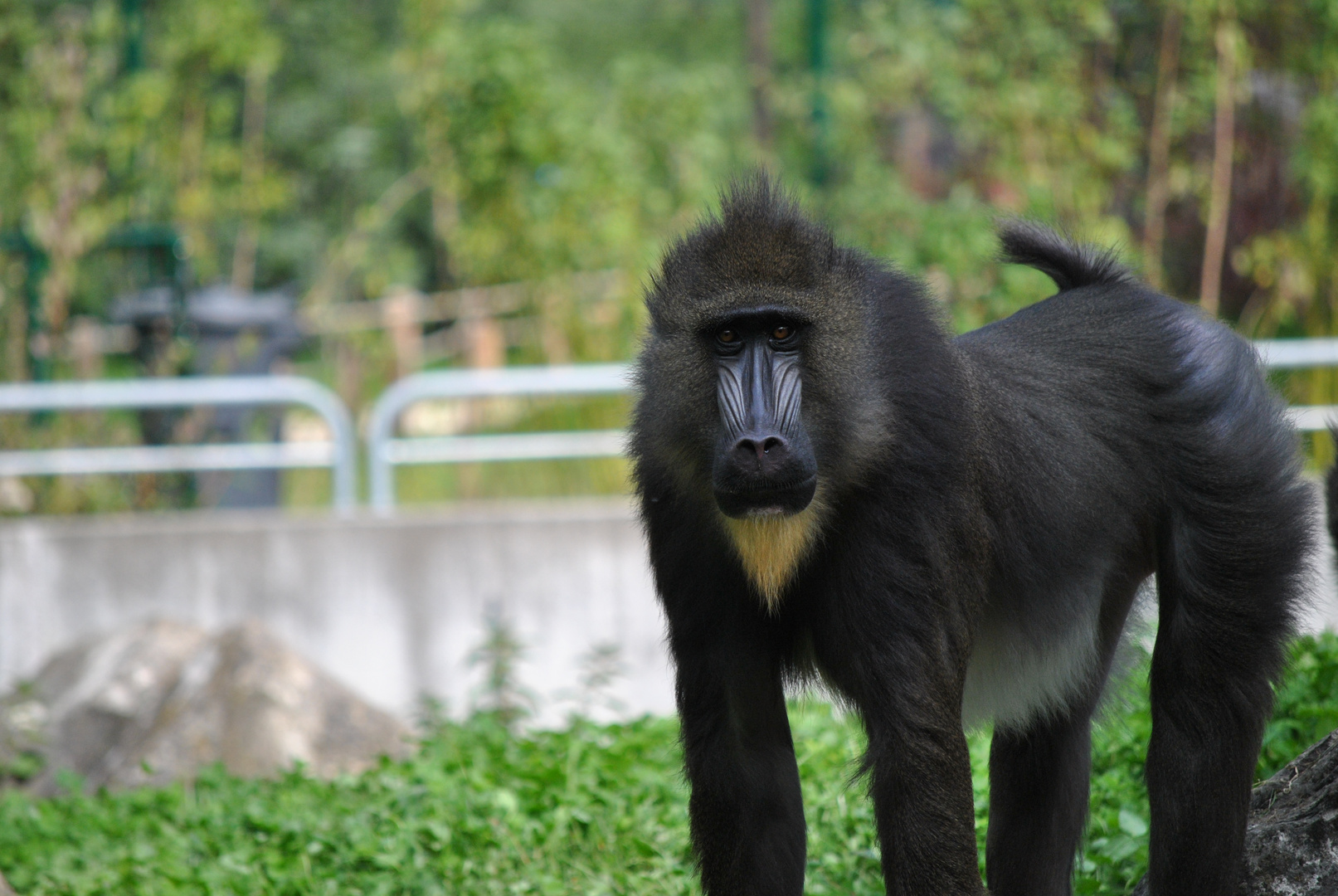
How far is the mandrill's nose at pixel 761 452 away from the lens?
2652 mm

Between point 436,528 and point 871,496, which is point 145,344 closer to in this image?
point 436,528

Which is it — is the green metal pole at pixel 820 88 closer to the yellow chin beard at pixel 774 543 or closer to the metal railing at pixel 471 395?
the metal railing at pixel 471 395

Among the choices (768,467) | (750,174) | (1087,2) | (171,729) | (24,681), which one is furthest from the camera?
(1087,2)

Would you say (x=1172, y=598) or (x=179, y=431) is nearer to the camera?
(x=1172, y=598)

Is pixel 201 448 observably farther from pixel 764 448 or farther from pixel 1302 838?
pixel 1302 838

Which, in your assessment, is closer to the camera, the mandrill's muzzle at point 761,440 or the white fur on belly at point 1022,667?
the mandrill's muzzle at point 761,440

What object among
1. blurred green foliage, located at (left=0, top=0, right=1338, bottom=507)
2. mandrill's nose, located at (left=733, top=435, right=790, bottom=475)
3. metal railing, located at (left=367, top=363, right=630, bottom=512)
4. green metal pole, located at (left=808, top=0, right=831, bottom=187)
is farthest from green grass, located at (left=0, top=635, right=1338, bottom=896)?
green metal pole, located at (left=808, top=0, right=831, bottom=187)

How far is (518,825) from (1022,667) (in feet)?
5.54

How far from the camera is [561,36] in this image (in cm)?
2150

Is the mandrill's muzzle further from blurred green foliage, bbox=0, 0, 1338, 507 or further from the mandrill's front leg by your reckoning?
blurred green foliage, bbox=0, 0, 1338, 507

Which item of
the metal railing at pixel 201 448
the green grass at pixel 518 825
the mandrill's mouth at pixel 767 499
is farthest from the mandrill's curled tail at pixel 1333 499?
the metal railing at pixel 201 448

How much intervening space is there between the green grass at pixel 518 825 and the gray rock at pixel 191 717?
33.5 inches

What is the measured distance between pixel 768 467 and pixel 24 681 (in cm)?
511

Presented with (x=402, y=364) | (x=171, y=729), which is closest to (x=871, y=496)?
(x=171, y=729)
